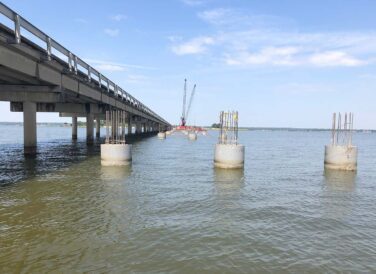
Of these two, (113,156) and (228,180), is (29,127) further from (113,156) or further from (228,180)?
(228,180)

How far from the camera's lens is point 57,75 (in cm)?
2589

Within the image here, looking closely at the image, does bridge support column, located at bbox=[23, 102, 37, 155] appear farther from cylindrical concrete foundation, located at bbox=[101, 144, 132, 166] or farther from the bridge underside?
cylindrical concrete foundation, located at bbox=[101, 144, 132, 166]

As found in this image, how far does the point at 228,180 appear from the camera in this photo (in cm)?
2420

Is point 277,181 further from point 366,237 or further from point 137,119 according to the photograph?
point 137,119

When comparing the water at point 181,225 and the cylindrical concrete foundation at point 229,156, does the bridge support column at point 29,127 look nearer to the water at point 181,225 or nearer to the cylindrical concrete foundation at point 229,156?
the water at point 181,225

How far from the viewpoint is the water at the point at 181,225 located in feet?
32.0

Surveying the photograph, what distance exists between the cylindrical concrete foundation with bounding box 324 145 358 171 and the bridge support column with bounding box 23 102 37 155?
93.8 feet

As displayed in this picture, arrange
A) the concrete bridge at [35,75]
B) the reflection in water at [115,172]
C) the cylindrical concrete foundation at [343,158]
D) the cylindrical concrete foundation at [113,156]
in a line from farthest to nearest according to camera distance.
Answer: the cylindrical concrete foundation at [343,158] < the cylindrical concrete foundation at [113,156] < the reflection in water at [115,172] < the concrete bridge at [35,75]

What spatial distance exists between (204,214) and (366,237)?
5914 mm

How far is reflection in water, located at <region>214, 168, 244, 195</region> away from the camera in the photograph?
821 inches

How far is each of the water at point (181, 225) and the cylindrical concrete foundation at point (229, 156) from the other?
15.8ft

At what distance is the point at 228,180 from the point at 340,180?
830 centimetres

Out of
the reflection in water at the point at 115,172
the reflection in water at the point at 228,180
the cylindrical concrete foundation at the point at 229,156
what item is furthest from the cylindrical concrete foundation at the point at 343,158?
the reflection in water at the point at 115,172

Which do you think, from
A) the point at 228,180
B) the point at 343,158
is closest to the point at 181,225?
the point at 228,180
